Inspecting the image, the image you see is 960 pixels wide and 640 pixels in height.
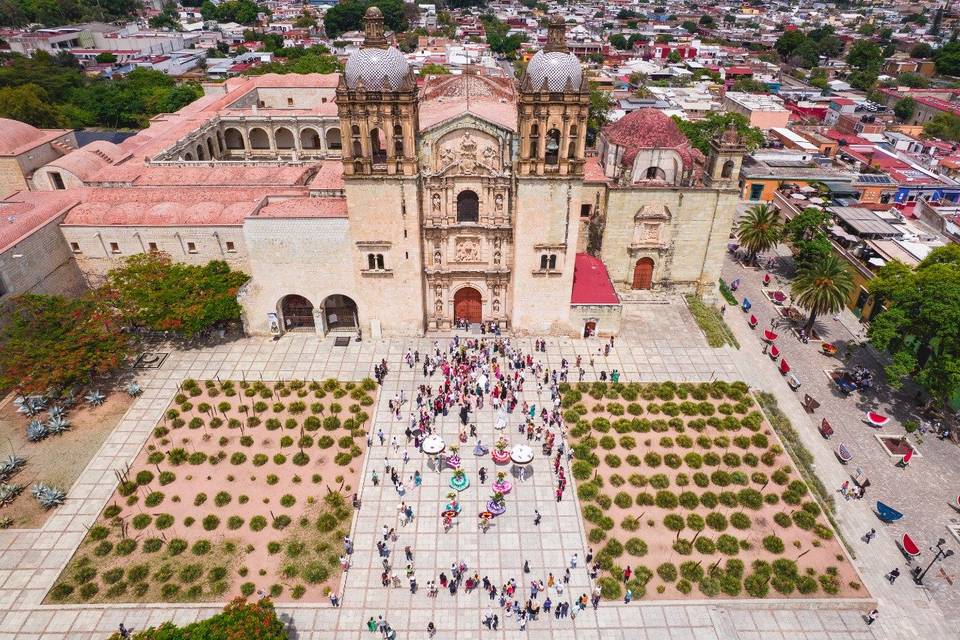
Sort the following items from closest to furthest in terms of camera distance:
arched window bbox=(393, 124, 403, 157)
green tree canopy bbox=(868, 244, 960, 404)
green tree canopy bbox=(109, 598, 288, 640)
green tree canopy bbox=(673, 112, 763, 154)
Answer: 1. green tree canopy bbox=(109, 598, 288, 640)
2. green tree canopy bbox=(868, 244, 960, 404)
3. arched window bbox=(393, 124, 403, 157)
4. green tree canopy bbox=(673, 112, 763, 154)

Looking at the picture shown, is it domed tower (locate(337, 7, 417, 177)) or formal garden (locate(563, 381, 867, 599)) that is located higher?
domed tower (locate(337, 7, 417, 177))

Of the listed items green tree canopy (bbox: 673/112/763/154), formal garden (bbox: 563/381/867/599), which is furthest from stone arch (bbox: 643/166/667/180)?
green tree canopy (bbox: 673/112/763/154)

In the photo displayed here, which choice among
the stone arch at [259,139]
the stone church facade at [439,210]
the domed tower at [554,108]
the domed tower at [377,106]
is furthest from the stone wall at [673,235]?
the stone arch at [259,139]

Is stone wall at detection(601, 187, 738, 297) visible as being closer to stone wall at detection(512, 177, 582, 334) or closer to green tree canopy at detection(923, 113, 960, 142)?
stone wall at detection(512, 177, 582, 334)

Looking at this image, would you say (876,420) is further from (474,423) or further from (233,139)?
(233,139)

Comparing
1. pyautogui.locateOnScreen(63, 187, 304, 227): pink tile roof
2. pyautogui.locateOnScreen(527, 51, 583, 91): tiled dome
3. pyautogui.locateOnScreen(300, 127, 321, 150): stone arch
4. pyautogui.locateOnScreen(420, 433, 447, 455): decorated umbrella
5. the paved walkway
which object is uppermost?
pyautogui.locateOnScreen(527, 51, 583, 91): tiled dome

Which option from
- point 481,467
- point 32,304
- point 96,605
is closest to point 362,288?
point 481,467

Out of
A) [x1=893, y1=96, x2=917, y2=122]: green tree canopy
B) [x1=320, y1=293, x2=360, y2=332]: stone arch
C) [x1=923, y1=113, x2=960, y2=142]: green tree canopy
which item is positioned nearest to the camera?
[x1=320, y1=293, x2=360, y2=332]: stone arch
